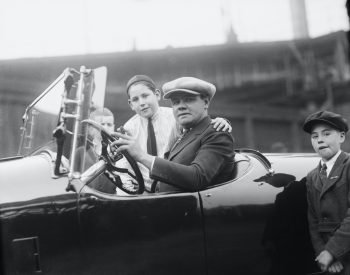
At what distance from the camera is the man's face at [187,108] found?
9.45 feet

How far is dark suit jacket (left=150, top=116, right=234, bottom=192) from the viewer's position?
97.6 inches

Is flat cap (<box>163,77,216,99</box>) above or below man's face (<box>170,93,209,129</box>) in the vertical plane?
Answer: above

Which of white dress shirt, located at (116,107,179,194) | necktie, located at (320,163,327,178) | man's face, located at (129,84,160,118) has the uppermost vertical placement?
man's face, located at (129,84,160,118)

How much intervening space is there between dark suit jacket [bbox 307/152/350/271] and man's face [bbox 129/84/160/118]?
1581mm

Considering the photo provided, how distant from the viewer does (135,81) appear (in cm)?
367

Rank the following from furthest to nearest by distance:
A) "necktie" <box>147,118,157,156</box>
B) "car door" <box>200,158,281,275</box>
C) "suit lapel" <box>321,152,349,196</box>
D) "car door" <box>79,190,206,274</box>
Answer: "necktie" <box>147,118,157,156</box>, "suit lapel" <box>321,152,349,196</box>, "car door" <box>200,158,281,275</box>, "car door" <box>79,190,206,274</box>

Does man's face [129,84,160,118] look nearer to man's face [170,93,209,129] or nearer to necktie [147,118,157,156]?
necktie [147,118,157,156]

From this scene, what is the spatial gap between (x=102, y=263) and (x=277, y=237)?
1.09 m

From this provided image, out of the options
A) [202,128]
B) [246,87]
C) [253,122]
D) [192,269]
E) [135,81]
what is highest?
[246,87]

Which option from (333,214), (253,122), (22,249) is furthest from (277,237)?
(253,122)

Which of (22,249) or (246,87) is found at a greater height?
(246,87)

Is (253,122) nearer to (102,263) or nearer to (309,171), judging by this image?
(309,171)

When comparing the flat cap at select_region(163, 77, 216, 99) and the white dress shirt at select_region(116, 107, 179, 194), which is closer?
the flat cap at select_region(163, 77, 216, 99)

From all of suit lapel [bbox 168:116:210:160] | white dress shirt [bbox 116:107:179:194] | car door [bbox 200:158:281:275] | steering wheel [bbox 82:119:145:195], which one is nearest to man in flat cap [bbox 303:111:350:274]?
car door [bbox 200:158:281:275]
